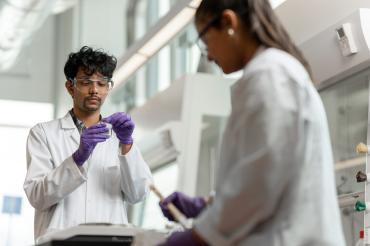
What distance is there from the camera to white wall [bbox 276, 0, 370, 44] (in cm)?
404

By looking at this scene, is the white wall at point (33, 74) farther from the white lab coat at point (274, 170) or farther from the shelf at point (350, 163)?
the white lab coat at point (274, 170)

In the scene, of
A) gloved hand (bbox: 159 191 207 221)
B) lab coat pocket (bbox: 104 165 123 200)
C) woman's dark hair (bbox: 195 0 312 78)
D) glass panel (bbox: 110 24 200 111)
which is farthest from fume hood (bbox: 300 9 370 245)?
glass panel (bbox: 110 24 200 111)

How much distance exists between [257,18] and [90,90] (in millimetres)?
1385

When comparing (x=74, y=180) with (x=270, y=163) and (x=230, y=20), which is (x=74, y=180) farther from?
(x=270, y=163)

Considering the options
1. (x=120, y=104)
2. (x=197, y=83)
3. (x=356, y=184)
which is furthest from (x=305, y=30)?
(x=120, y=104)

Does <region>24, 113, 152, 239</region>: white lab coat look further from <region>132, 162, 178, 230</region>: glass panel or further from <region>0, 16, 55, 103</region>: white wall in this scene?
<region>0, 16, 55, 103</region>: white wall

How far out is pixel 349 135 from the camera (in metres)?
4.20

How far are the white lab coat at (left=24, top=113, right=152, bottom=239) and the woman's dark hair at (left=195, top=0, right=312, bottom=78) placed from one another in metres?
1.18

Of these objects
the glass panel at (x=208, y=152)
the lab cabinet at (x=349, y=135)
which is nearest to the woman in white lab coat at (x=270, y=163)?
the lab cabinet at (x=349, y=135)

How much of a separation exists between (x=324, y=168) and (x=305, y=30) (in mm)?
2932

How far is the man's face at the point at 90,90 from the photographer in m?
2.89

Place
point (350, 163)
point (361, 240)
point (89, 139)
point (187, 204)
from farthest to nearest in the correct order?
point (350, 163), point (361, 240), point (89, 139), point (187, 204)

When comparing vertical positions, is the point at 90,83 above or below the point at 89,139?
above

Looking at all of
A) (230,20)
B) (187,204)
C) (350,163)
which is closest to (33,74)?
(350,163)
